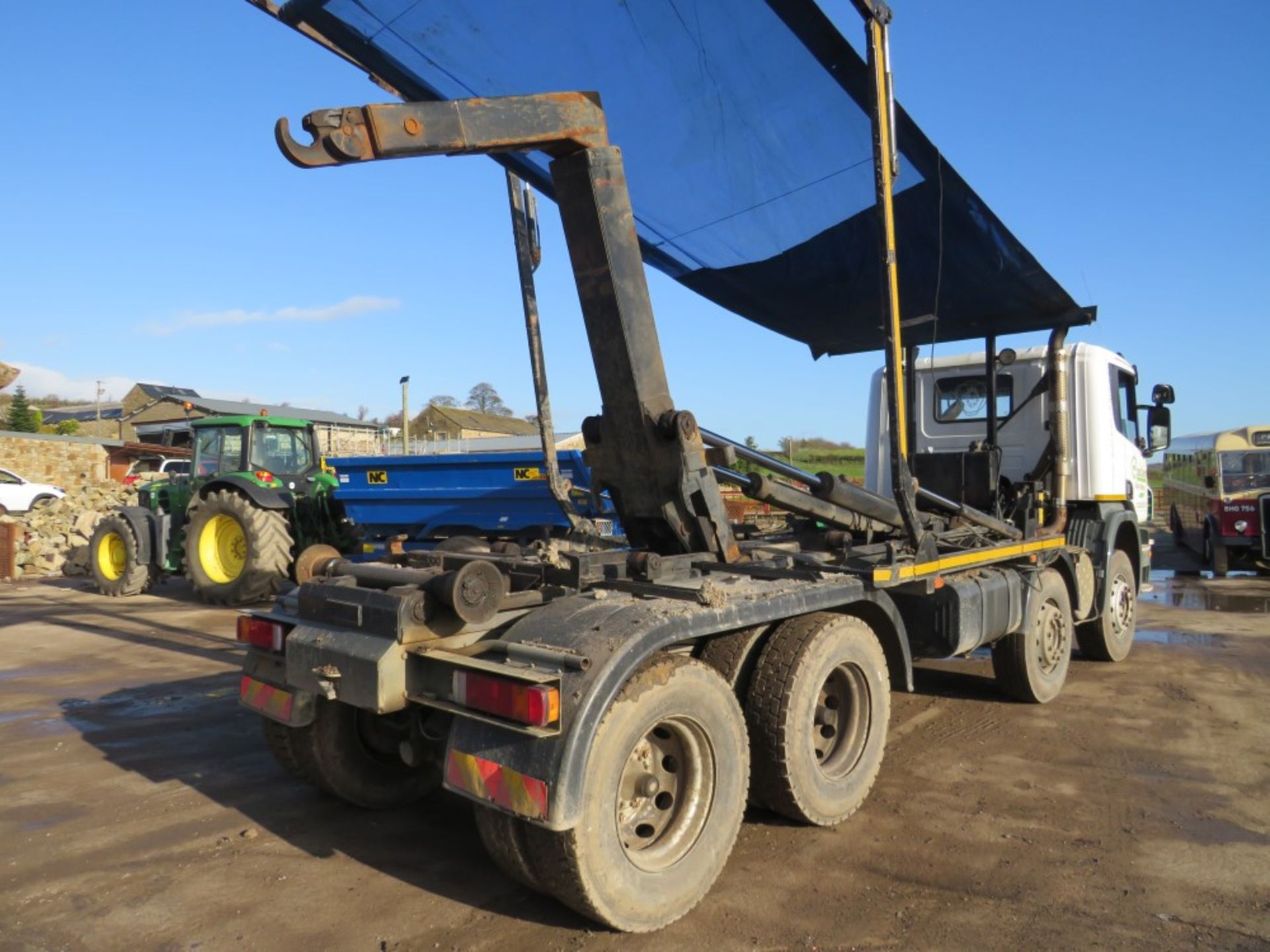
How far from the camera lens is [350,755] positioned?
4238 mm

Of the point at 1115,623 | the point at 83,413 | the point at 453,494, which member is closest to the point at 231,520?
the point at 453,494

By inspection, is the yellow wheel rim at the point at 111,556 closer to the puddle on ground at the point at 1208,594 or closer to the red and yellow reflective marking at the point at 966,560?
the red and yellow reflective marking at the point at 966,560

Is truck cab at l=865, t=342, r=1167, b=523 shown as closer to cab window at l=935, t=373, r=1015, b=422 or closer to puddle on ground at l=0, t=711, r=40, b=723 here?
cab window at l=935, t=373, r=1015, b=422

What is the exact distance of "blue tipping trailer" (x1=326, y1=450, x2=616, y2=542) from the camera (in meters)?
9.95

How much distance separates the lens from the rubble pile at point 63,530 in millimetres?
15594

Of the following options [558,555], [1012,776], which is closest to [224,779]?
[558,555]

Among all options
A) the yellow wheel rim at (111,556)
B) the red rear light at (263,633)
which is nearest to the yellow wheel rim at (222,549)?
the yellow wheel rim at (111,556)

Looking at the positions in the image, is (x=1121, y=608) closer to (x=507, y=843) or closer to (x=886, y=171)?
(x=886, y=171)

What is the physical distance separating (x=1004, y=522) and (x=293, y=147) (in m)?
5.53

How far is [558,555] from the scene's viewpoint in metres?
4.07

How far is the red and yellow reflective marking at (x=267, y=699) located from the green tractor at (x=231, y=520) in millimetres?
7611

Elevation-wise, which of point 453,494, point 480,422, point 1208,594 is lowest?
point 1208,594

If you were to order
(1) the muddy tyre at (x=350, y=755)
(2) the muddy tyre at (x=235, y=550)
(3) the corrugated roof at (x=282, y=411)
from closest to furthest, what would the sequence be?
(1) the muddy tyre at (x=350, y=755), (2) the muddy tyre at (x=235, y=550), (3) the corrugated roof at (x=282, y=411)

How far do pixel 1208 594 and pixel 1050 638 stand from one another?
8.90 meters
